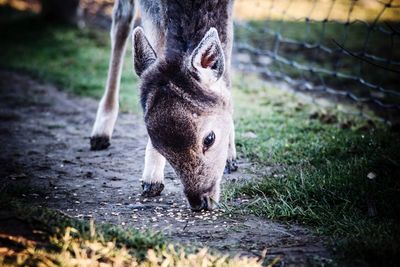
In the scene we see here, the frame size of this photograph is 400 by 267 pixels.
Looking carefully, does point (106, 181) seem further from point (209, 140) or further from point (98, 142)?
point (209, 140)

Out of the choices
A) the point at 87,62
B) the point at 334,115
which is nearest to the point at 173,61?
the point at 334,115

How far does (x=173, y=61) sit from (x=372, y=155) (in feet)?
6.44

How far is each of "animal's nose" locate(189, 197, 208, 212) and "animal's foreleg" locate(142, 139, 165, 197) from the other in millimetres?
534

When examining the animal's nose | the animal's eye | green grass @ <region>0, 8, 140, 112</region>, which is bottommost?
the animal's nose

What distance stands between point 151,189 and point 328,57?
670 cm

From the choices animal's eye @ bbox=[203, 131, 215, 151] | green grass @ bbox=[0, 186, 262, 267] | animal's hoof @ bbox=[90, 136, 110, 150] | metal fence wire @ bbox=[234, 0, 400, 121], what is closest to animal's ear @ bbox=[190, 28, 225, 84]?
animal's eye @ bbox=[203, 131, 215, 151]

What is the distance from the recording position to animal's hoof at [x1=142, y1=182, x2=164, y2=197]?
395 centimetres

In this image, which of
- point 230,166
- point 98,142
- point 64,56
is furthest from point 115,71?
point 64,56

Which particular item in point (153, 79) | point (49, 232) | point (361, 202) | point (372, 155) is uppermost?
point (153, 79)

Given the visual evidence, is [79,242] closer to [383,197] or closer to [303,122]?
[383,197]

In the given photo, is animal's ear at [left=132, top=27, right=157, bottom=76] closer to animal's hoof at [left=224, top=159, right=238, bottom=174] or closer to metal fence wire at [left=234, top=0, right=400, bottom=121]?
animal's hoof at [left=224, top=159, right=238, bottom=174]

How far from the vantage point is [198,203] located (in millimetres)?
3510

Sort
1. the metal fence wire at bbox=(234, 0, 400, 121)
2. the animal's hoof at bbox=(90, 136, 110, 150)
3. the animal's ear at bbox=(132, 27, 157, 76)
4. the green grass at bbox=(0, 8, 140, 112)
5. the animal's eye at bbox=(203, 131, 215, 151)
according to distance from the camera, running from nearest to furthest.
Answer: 1. the animal's eye at bbox=(203, 131, 215, 151)
2. the animal's ear at bbox=(132, 27, 157, 76)
3. the animal's hoof at bbox=(90, 136, 110, 150)
4. the metal fence wire at bbox=(234, 0, 400, 121)
5. the green grass at bbox=(0, 8, 140, 112)

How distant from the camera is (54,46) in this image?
11.2m
